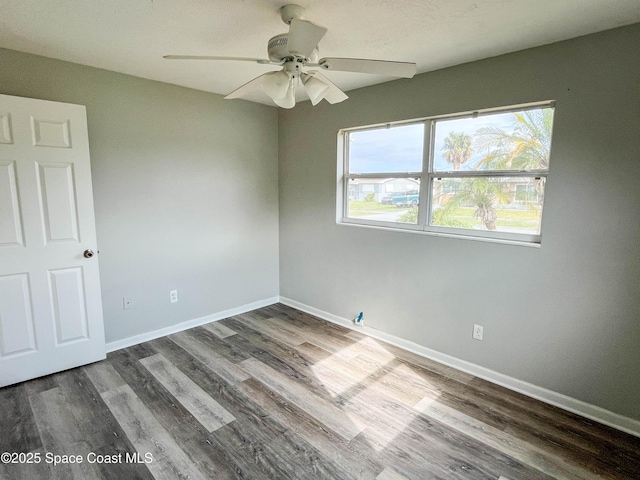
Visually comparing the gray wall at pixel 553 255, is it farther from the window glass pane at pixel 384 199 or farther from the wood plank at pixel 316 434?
the wood plank at pixel 316 434

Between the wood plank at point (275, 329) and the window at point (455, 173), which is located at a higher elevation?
the window at point (455, 173)

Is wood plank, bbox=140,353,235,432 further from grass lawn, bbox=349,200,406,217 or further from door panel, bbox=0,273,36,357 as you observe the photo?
grass lawn, bbox=349,200,406,217

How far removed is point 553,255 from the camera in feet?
7.18

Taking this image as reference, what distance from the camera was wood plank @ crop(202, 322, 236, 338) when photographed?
3.28 metres

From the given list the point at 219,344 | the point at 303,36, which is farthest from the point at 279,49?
the point at 219,344

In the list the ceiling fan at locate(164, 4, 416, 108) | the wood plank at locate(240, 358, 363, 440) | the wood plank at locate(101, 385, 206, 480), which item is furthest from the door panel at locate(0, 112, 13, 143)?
the wood plank at locate(240, 358, 363, 440)

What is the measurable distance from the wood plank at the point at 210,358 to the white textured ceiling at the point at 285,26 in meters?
2.32

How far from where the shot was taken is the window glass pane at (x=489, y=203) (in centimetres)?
232

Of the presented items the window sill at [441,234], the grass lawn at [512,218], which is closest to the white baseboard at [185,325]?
the window sill at [441,234]

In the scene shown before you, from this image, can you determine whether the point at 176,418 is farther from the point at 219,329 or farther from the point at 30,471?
the point at 219,329

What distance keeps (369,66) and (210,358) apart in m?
2.48

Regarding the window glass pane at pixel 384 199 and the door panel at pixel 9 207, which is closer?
the door panel at pixel 9 207

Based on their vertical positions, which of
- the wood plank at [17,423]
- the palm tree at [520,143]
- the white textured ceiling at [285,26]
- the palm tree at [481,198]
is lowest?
the wood plank at [17,423]

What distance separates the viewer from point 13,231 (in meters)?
2.30
